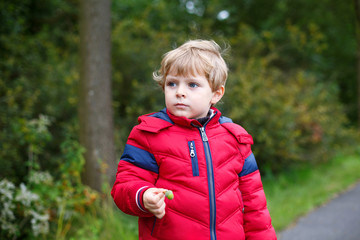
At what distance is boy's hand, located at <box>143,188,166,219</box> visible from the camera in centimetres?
151

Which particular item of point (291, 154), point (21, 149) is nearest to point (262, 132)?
point (291, 154)

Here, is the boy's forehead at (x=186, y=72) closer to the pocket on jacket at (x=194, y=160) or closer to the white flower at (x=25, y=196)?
the pocket on jacket at (x=194, y=160)

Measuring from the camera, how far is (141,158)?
1727 millimetres

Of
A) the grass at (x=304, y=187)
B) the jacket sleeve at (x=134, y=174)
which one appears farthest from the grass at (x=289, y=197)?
the jacket sleeve at (x=134, y=174)

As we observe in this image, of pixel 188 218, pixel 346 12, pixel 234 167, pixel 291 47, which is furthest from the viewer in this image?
pixel 346 12

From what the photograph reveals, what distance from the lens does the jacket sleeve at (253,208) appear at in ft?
6.20

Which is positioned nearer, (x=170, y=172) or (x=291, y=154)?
(x=170, y=172)

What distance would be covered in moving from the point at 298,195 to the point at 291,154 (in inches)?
38.5

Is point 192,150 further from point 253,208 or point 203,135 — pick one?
point 253,208

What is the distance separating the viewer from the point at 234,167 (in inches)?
72.9

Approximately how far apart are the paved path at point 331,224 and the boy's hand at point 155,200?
2.85 m

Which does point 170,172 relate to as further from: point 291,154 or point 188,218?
point 291,154

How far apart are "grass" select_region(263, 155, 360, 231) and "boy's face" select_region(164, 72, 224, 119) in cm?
286

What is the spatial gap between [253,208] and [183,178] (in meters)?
0.46
